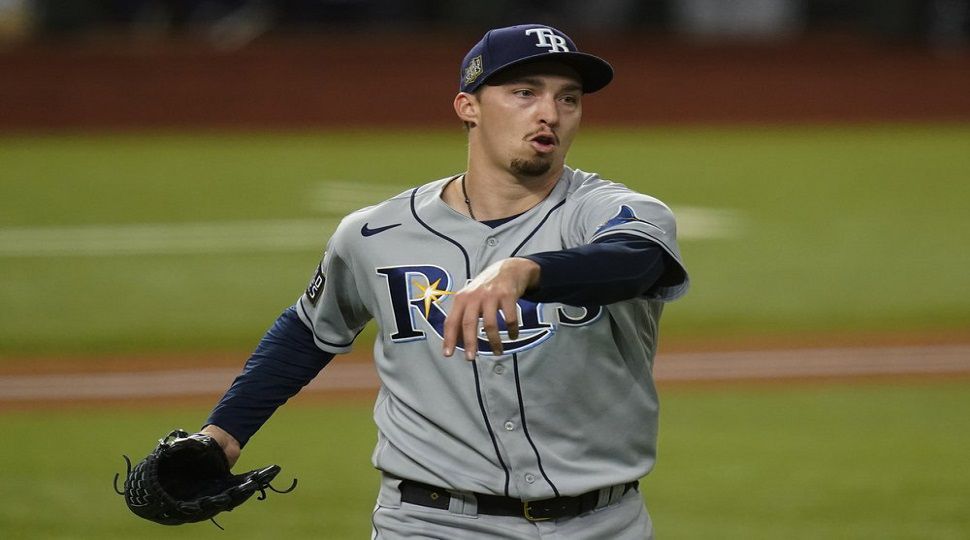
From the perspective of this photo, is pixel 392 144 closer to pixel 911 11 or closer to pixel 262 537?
pixel 911 11

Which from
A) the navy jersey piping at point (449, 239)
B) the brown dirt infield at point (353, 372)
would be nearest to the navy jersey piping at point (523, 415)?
the navy jersey piping at point (449, 239)

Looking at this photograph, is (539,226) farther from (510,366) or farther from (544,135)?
(510,366)

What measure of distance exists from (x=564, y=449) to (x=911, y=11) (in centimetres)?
1770

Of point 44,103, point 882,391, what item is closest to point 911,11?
point 44,103

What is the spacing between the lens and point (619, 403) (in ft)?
11.0

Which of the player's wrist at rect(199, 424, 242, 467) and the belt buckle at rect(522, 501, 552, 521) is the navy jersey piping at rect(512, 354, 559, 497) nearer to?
the belt buckle at rect(522, 501, 552, 521)

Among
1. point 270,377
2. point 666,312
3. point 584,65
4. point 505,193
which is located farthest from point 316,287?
point 666,312

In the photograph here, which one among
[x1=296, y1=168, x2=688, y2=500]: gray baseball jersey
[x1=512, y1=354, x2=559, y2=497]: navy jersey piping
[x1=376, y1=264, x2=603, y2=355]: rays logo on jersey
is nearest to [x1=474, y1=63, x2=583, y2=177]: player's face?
[x1=296, y1=168, x2=688, y2=500]: gray baseball jersey

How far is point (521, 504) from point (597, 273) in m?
0.74

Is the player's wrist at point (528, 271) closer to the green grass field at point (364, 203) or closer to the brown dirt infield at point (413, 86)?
the green grass field at point (364, 203)

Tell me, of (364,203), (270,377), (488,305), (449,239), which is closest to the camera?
(488,305)

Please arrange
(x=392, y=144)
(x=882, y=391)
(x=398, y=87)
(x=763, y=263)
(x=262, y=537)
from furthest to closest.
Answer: (x=398, y=87)
(x=392, y=144)
(x=763, y=263)
(x=882, y=391)
(x=262, y=537)

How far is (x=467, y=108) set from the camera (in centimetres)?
355

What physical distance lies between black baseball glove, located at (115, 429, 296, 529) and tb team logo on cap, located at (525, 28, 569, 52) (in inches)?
44.5
